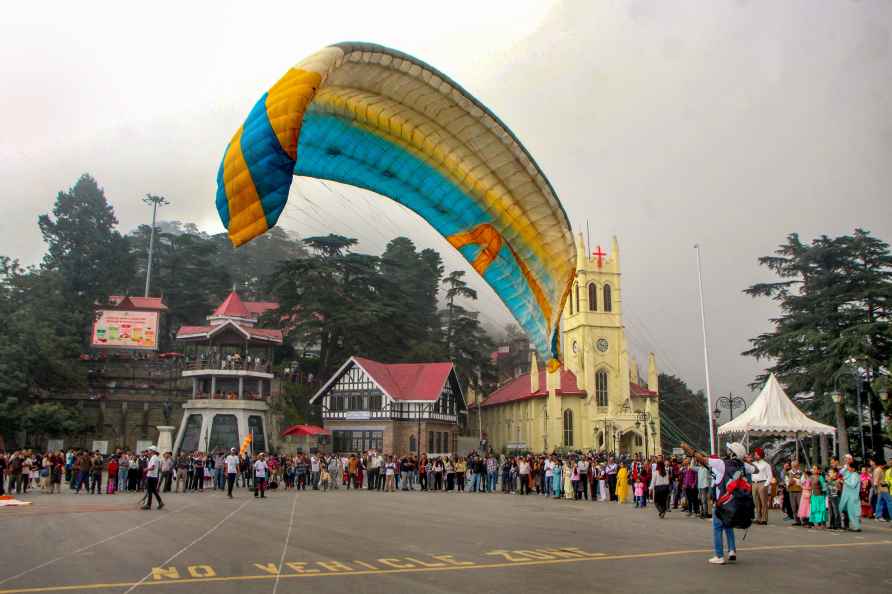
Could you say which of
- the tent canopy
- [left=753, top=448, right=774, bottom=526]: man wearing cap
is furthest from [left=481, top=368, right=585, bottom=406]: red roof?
[left=753, top=448, right=774, bottom=526]: man wearing cap

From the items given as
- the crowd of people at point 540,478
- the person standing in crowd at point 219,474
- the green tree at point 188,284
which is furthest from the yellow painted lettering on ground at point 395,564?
the green tree at point 188,284

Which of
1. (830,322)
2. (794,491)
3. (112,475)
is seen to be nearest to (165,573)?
(794,491)

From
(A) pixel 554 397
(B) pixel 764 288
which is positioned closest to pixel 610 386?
(A) pixel 554 397

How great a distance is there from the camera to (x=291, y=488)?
30.9 meters

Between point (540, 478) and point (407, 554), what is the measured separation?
67.3ft

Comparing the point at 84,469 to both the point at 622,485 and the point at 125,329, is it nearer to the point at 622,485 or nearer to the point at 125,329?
the point at 622,485

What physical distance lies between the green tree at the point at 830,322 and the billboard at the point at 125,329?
43.0 metres

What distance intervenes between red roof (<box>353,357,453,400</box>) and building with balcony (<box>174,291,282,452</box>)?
7.24 metres

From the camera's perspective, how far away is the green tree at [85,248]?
6469 cm

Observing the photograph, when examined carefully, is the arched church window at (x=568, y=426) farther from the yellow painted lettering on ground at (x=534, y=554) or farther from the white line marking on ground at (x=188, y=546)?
the yellow painted lettering on ground at (x=534, y=554)

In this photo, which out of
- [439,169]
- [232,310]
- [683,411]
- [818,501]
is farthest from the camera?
[683,411]

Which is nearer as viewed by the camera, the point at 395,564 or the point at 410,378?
the point at 395,564

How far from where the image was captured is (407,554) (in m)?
9.90

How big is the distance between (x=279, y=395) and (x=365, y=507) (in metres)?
38.7
